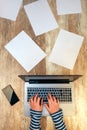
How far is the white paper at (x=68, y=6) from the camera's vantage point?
1399 millimetres

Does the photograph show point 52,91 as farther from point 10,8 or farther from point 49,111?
point 10,8

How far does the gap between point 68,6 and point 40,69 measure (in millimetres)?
396

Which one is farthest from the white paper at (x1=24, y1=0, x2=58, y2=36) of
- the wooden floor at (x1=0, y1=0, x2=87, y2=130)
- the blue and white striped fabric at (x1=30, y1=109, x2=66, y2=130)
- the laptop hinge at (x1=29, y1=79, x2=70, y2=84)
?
the blue and white striped fabric at (x1=30, y1=109, x2=66, y2=130)

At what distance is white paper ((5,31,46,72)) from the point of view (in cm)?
133

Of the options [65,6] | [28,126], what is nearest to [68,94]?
[28,126]

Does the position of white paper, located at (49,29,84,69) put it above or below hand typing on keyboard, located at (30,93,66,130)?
above

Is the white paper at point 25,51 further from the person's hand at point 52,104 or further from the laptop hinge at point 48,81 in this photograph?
the person's hand at point 52,104


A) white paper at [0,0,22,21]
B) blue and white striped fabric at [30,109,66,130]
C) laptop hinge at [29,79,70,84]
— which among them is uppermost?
white paper at [0,0,22,21]

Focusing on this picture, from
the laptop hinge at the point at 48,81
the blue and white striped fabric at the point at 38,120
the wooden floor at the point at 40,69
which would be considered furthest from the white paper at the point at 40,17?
the blue and white striped fabric at the point at 38,120

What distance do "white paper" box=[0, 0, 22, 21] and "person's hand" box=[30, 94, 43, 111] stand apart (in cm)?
45

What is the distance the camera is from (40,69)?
1.32 m

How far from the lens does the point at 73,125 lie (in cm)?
126

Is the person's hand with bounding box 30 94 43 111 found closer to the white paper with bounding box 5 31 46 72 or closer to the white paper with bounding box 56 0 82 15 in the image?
the white paper with bounding box 5 31 46 72

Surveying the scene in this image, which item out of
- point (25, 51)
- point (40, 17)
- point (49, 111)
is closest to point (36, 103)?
point (49, 111)
